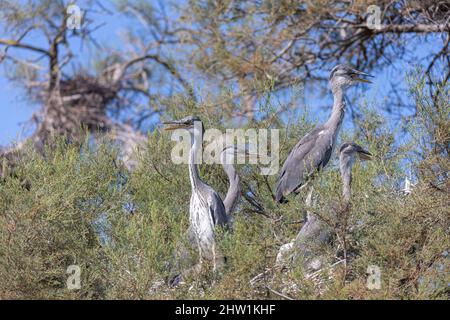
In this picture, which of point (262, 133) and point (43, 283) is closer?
point (43, 283)

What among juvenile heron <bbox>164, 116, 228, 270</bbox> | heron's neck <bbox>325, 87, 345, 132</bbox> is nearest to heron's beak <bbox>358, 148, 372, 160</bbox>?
heron's neck <bbox>325, 87, 345, 132</bbox>

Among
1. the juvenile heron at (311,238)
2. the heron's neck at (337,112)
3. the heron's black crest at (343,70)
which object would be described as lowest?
the juvenile heron at (311,238)

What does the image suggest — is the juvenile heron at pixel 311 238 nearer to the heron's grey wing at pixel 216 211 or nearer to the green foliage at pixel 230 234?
the green foliage at pixel 230 234

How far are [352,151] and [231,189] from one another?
0.94 metres

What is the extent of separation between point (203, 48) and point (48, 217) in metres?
5.45

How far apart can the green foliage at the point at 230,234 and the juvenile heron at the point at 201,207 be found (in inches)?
5.1

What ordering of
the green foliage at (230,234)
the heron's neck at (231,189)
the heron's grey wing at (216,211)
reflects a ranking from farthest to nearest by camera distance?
the heron's neck at (231,189)
the heron's grey wing at (216,211)
the green foliage at (230,234)

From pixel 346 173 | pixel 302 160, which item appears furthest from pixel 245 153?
pixel 346 173

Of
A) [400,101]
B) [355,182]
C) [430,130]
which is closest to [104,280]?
[355,182]

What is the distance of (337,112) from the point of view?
782cm

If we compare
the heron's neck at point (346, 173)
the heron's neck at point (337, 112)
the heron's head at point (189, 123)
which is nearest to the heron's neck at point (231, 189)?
the heron's head at point (189, 123)

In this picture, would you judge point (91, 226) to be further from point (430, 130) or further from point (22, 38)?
point (22, 38)

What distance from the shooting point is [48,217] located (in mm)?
6539

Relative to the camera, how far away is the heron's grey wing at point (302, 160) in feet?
24.1
